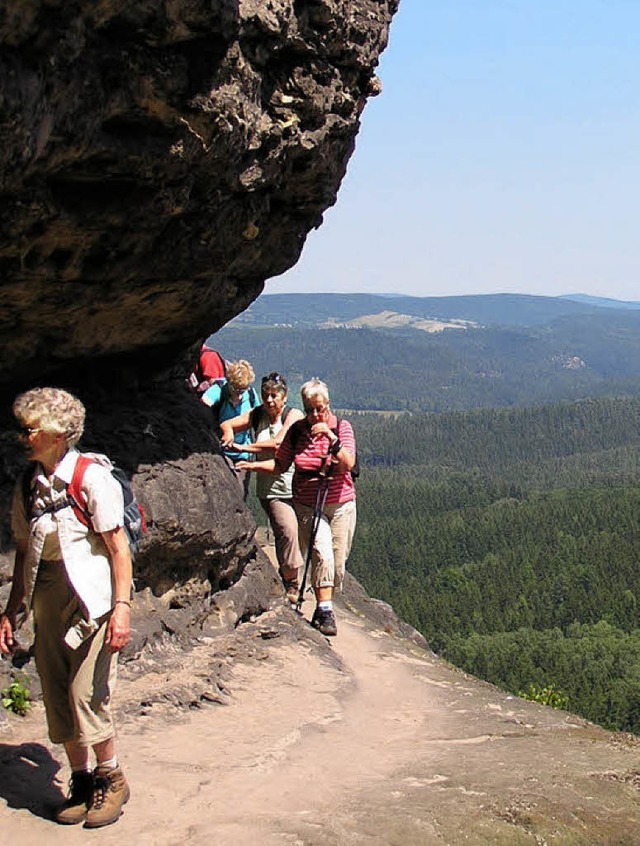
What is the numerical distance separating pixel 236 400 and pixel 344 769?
5.32m

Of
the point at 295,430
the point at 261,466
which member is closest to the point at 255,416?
the point at 261,466

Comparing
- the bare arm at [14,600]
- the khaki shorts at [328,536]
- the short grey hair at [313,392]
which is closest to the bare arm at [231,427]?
the khaki shorts at [328,536]

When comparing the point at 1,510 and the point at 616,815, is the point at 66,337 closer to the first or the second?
→ the point at 1,510

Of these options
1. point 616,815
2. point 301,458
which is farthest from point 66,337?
point 616,815

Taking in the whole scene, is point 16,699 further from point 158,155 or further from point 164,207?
point 158,155

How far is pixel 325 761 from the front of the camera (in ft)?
23.8

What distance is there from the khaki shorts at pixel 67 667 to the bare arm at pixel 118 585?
0.36ft

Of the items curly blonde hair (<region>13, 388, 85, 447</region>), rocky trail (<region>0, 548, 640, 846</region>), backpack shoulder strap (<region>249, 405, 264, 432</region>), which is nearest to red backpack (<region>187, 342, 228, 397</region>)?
backpack shoulder strap (<region>249, 405, 264, 432</region>)

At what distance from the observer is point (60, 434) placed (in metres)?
5.20

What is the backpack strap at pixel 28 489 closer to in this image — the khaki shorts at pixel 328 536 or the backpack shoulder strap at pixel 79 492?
the backpack shoulder strap at pixel 79 492

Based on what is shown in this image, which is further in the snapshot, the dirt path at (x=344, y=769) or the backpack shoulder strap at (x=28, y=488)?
the dirt path at (x=344, y=769)

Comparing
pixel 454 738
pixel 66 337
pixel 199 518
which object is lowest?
pixel 454 738

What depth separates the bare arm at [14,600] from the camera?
5.53 m

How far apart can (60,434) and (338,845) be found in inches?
110
